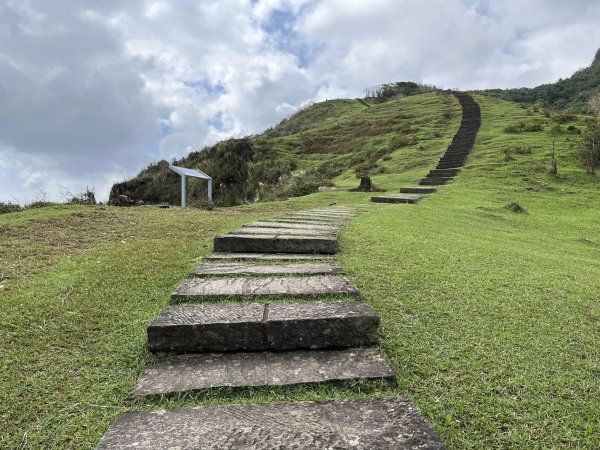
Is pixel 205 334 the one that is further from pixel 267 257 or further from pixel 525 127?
pixel 525 127

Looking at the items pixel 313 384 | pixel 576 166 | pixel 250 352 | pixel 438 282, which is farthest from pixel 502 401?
pixel 576 166

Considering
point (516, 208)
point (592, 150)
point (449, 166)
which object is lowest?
point (516, 208)

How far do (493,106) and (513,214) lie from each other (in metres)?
29.1

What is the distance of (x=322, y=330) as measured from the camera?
2.26 metres

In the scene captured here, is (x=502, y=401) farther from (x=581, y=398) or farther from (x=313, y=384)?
(x=313, y=384)

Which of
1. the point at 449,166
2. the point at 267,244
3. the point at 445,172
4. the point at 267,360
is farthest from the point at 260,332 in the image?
the point at 449,166

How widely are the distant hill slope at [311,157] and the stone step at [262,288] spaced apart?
14363 millimetres

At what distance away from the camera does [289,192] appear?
59.3 ft

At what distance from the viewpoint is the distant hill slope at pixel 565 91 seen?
166 feet

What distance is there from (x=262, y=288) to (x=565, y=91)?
222 feet

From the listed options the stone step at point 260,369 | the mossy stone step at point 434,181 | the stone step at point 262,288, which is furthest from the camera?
the mossy stone step at point 434,181

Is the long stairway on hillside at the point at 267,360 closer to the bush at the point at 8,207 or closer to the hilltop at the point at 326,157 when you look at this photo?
the bush at the point at 8,207

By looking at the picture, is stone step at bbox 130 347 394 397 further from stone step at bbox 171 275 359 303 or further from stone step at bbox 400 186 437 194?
stone step at bbox 400 186 437 194

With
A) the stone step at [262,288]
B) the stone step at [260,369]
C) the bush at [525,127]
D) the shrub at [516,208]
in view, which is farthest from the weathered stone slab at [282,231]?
the bush at [525,127]
